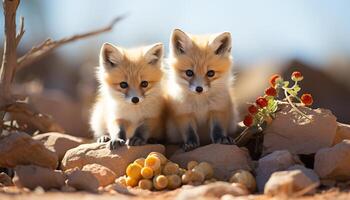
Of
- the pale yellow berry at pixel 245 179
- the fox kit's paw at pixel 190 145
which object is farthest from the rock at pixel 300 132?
the pale yellow berry at pixel 245 179

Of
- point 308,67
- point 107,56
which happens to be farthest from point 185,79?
point 308,67

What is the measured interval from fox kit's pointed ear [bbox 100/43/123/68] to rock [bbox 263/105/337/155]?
1.70 m

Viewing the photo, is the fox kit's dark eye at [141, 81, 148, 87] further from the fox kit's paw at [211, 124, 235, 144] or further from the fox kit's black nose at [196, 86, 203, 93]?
the fox kit's paw at [211, 124, 235, 144]

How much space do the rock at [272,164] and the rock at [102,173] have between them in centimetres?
133

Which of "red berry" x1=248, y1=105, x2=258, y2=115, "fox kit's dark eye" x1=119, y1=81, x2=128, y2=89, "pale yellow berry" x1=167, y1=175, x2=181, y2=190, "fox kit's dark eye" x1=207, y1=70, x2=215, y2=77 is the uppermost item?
"fox kit's dark eye" x1=207, y1=70, x2=215, y2=77

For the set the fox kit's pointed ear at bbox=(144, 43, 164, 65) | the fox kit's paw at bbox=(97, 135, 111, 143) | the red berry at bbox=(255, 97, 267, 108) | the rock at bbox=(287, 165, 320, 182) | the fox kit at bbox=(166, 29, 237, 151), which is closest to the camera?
the rock at bbox=(287, 165, 320, 182)

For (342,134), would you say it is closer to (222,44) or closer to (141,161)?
(222,44)

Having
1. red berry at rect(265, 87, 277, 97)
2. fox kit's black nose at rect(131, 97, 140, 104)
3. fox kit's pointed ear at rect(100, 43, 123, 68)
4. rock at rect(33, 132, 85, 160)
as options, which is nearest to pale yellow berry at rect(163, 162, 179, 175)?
fox kit's black nose at rect(131, 97, 140, 104)

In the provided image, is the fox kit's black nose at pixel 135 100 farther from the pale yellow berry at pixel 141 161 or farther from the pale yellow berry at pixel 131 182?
the pale yellow berry at pixel 131 182

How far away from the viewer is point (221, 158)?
536 centimetres

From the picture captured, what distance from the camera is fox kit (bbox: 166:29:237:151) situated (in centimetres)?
587

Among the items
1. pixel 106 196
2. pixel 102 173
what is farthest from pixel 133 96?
pixel 106 196

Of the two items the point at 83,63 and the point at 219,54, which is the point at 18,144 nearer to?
the point at 219,54

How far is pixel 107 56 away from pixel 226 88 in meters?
1.30
